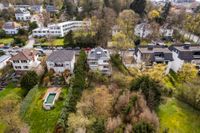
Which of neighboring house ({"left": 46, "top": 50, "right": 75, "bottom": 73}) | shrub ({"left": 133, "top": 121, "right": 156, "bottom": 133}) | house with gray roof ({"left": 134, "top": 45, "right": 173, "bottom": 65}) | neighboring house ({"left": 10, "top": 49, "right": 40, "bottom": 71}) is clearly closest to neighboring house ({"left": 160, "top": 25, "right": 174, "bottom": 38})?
house with gray roof ({"left": 134, "top": 45, "right": 173, "bottom": 65})

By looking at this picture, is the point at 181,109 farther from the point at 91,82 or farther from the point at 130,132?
the point at 91,82

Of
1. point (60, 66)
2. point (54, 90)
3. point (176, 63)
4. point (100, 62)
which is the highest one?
point (100, 62)

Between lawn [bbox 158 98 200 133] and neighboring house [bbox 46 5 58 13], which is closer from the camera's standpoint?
lawn [bbox 158 98 200 133]

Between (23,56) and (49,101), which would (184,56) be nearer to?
(49,101)

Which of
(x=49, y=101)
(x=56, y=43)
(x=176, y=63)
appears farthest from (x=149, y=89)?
(x=56, y=43)

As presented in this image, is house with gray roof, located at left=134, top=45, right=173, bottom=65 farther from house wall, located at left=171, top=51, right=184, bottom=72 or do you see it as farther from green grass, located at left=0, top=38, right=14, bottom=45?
green grass, located at left=0, top=38, right=14, bottom=45

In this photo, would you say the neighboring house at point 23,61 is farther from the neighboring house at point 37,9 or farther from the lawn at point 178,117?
the neighboring house at point 37,9

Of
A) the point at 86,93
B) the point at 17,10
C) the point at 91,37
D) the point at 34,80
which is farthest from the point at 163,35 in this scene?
the point at 17,10
